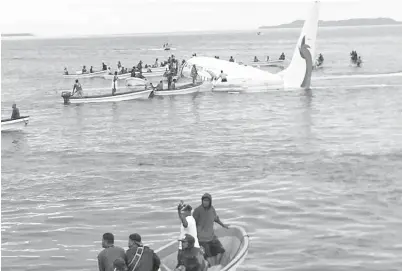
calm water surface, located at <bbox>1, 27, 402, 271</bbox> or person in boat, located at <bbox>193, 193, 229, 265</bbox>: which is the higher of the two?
person in boat, located at <bbox>193, 193, 229, 265</bbox>

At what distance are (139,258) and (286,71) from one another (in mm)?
56781

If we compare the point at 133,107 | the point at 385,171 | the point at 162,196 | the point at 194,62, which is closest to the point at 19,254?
the point at 162,196

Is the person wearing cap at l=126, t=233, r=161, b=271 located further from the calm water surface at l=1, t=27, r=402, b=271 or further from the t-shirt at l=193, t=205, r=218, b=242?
the calm water surface at l=1, t=27, r=402, b=271

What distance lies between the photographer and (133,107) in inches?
2285

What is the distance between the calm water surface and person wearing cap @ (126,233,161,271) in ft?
24.1

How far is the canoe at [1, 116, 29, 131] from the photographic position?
148ft

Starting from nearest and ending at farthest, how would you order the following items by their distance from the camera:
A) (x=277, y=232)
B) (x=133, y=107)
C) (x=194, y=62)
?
(x=277, y=232), (x=133, y=107), (x=194, y=62)

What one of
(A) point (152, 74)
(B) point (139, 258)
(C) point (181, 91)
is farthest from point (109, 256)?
(A) point (152, 74)

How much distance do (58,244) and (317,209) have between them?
32.8ft

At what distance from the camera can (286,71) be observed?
A: 67375mm

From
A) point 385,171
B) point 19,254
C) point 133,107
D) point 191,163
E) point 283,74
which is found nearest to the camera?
point 19,254

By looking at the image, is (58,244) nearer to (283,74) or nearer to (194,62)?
(283,74)

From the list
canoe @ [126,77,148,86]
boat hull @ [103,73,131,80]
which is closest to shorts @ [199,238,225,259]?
canoe @ [126,77,148,86]

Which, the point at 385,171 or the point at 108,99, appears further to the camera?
the point at 108,99
